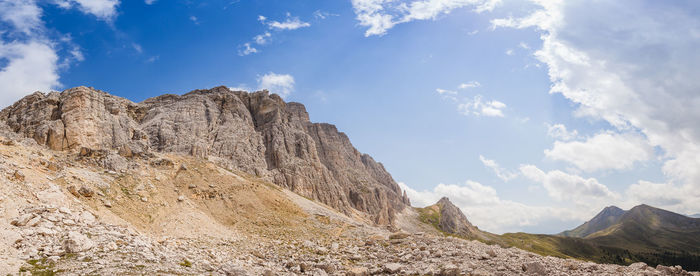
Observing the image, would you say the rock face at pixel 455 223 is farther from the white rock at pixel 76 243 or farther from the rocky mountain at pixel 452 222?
the white rock at pixel 76 243

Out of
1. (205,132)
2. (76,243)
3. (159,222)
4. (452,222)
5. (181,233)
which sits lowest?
(76,243)

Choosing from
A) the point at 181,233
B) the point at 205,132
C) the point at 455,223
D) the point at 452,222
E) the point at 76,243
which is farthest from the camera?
the point at 455,223

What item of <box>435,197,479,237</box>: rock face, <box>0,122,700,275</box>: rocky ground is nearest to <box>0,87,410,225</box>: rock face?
<box>0,122,700,275</box>: rocky ground

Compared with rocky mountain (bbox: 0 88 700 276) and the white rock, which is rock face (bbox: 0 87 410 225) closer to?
rocky mountain (bbox: 0 88 700 276)

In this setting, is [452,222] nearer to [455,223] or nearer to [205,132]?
[455,223]

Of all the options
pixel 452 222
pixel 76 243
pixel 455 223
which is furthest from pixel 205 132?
pixel 455 223

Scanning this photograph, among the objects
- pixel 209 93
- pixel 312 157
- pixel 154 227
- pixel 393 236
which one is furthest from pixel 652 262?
pixel 154 227

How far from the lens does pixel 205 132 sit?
95188 mm

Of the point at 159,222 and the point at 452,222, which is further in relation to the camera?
the point at 452,222

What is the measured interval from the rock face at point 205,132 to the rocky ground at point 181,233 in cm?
1007

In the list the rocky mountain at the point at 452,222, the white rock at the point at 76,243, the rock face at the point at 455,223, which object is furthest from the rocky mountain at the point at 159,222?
the rock face at the point at 455,223

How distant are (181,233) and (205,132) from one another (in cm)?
6535

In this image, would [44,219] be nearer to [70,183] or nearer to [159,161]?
[70,183]

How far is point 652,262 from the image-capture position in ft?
630
